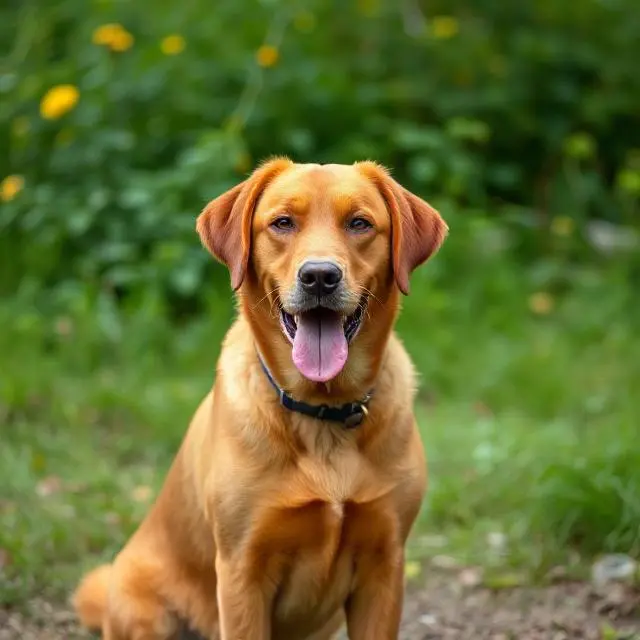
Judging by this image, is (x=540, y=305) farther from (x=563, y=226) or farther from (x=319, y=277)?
(x=319, y=277)

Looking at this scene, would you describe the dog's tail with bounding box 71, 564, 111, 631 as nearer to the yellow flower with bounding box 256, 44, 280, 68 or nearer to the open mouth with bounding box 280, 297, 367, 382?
the open mouth with bounding box 280, 297, 367, 382

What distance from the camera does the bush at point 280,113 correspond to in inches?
261

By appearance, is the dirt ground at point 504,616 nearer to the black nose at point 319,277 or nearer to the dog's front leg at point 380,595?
the dog's front leg at point 380,595

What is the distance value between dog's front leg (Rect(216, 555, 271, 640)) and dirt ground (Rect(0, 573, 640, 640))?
994 mm

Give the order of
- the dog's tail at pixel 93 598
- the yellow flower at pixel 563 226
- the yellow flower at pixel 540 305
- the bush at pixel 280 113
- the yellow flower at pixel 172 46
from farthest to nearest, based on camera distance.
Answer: the yellow flower at pixel 563 226, the yellow flower at pixel 540 305, the yellow flower at pixel 172 46, the bush at pixel 280 113, the dog's tail at pixel 93 598

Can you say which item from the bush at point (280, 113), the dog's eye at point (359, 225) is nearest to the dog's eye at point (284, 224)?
the dog's eye at point (359, 225)

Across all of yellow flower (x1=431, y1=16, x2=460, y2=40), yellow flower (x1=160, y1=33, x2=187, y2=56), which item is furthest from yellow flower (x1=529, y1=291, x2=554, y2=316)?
yellow flower (x1=160, y1=33, x2=187, y2=56)

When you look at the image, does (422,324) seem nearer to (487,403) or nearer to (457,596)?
(487,403)

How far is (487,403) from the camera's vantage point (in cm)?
608

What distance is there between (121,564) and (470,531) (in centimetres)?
160

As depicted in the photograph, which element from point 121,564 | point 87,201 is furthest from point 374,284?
point 87,201

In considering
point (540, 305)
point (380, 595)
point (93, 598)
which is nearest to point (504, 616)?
point (380, 595)

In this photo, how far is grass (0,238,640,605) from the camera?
4.55 meters

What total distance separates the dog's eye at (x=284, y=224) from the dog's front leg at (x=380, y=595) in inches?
37.1
